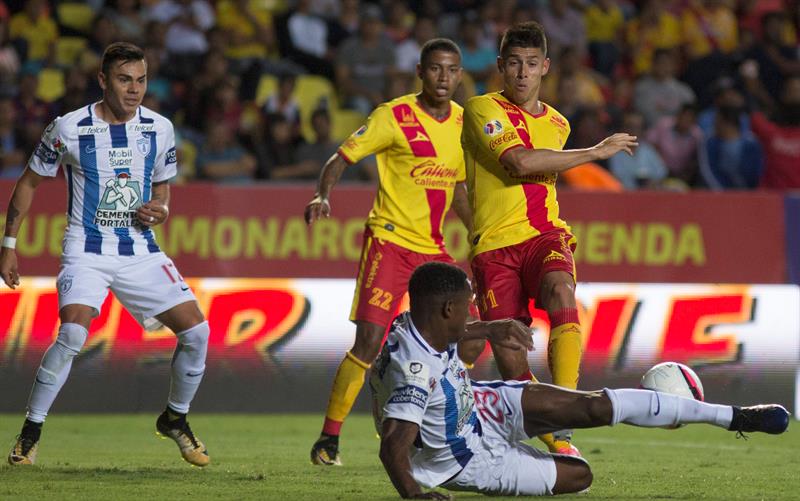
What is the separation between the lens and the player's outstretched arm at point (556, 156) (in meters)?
7.07

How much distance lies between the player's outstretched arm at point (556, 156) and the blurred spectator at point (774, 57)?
11745mm

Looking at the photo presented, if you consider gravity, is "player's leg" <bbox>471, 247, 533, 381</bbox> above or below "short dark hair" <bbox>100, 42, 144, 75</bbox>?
below

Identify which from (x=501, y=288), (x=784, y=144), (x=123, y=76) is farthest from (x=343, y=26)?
(x=501, y=288)

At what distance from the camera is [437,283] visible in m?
5.98

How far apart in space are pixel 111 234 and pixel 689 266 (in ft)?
23.0

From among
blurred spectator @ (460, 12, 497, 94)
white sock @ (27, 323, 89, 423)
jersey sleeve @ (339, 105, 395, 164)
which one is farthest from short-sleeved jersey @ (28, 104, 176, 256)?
blurred spectator @ (460, 12, 497, 94)

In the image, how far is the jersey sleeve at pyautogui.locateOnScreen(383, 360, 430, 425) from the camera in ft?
19.2

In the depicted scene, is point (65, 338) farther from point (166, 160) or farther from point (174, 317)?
point (166, 160)

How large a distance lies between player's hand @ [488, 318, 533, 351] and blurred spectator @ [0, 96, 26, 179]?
28.6ft

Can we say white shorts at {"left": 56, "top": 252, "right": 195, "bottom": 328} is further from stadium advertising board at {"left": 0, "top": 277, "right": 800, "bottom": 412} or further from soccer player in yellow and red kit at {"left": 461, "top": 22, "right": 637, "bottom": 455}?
stadium advertising board at {"left": 0, "top": 277, "right": 800, "bottom": 412}

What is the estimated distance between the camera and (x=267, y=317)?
11.6 metres

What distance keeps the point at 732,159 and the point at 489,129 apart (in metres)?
8.37

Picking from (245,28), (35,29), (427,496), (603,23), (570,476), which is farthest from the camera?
(603,23)

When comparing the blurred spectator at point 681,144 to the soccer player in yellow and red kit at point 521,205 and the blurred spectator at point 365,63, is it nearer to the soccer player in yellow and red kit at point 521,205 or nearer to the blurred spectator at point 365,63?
the blurred spectator at point 365,63
